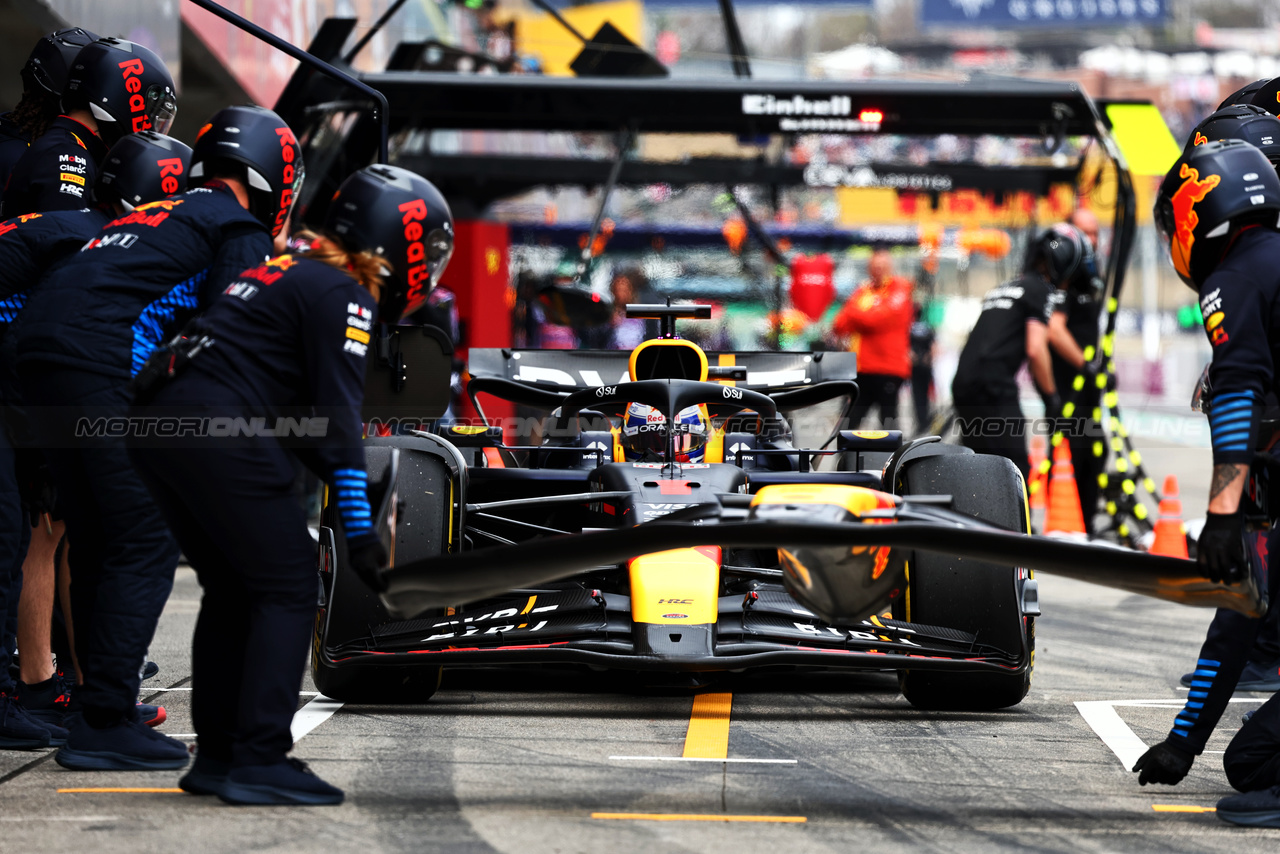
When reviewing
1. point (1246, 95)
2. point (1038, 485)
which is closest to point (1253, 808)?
point (1246, 95)

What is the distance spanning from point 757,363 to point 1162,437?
17847mm

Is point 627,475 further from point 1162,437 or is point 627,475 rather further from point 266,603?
point 1162,437

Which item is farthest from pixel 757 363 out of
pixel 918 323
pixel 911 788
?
pixel 918 323

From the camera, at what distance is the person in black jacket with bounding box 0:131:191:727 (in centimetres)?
515

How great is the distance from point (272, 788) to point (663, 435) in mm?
2771

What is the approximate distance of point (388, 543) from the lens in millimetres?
4199

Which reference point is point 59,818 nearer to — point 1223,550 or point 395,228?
point 395,228

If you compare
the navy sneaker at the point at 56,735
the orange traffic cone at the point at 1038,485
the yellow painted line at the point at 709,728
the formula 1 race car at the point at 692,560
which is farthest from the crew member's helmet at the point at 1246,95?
the navy sneaker at the point at 56,735

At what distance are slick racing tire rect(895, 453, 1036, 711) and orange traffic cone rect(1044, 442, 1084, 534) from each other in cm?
530

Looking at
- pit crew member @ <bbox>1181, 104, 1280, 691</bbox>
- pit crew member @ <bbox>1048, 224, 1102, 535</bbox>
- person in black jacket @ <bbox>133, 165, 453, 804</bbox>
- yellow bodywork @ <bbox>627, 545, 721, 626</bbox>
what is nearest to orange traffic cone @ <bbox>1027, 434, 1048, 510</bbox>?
pit crew member @ <bbox>1048, 224, 1102, 535</bbox>

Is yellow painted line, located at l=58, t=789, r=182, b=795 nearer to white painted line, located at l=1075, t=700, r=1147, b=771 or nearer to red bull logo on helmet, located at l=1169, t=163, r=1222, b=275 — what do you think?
white painted line, located at l=1075, t=700, r=1147, b=771

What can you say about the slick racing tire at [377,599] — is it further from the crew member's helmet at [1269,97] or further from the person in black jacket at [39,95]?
the crew member's helmet at [1269,97]

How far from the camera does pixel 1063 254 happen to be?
10.9 metres

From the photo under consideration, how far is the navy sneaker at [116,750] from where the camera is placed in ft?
15.1
